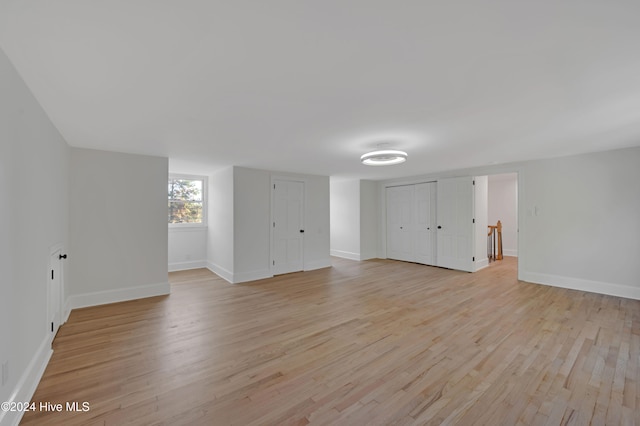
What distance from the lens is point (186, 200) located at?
6.53m

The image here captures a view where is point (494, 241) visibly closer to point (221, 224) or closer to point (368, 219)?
point (368, 219)

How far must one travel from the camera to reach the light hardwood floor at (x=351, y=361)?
1.76 m

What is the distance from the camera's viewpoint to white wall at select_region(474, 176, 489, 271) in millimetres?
5900

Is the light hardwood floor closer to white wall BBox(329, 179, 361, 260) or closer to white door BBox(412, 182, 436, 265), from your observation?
white door BBox(412, 182, 436, 265)

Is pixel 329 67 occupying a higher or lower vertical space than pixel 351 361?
higher

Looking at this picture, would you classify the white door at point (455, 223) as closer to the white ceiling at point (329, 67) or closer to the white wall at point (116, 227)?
the white ceiling at point (329, 67)

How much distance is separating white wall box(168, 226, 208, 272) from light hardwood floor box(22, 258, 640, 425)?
2285 millimetres

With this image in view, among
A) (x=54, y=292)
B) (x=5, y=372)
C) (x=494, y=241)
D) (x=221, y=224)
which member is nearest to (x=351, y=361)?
(x=5, y=372)

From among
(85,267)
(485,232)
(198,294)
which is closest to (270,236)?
(198,294)

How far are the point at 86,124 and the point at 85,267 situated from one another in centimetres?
221

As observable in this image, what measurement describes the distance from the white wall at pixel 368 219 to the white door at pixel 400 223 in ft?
1.25

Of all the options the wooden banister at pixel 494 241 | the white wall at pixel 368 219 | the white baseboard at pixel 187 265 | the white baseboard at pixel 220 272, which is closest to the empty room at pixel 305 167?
the white baseboard at pixel 220 272

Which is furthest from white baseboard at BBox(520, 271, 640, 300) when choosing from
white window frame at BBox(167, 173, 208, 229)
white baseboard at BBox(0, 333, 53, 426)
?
white window frame at BBox(167, 173, 208, 229)

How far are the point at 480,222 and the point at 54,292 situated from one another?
24.3ft
